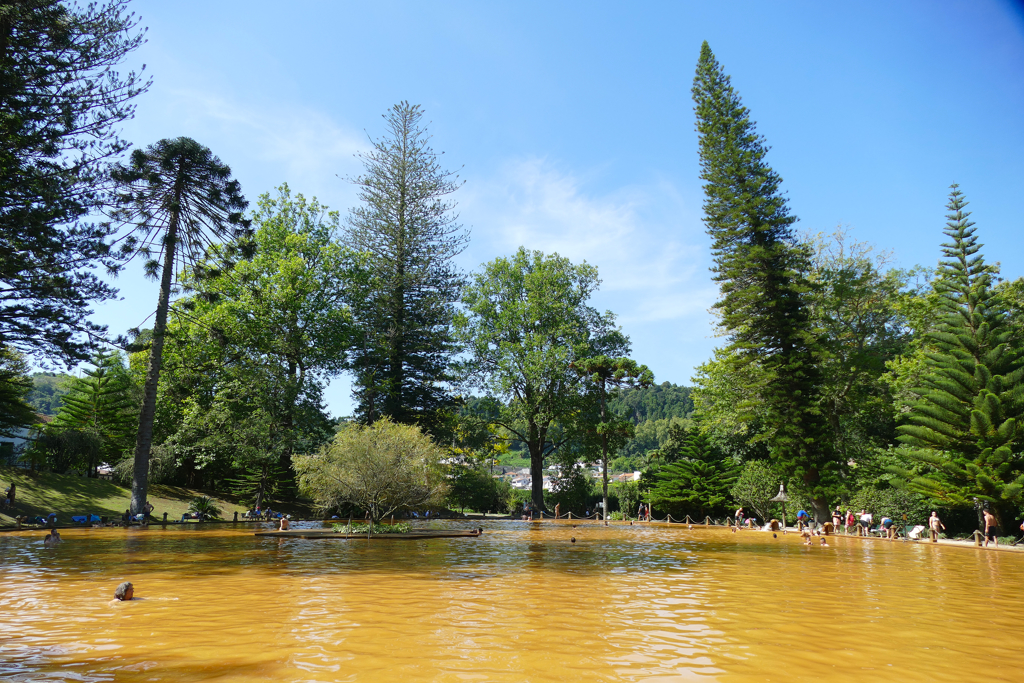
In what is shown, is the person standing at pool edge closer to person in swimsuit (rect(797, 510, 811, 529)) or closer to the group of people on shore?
the group of people on shore

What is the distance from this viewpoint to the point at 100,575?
11.7 metres

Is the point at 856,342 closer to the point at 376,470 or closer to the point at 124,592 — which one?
the point at 376,470

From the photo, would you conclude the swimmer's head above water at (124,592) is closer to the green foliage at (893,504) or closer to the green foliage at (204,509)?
the green foliage at (204,509)

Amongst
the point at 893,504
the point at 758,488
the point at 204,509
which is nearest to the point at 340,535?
the point at 204,509

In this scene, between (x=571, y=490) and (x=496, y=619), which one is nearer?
(x=496, y=619)

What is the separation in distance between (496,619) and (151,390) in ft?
83.1

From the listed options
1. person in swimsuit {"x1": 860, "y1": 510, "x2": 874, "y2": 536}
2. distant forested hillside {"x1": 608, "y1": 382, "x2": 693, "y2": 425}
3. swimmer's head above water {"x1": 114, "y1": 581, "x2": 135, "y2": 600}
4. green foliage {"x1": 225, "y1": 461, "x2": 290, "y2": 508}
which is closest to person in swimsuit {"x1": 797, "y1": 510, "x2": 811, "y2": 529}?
person in swimsuit {"x1": 860, "y1": 510, "x2": 874, "y2": 536}

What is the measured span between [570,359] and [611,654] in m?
36.7

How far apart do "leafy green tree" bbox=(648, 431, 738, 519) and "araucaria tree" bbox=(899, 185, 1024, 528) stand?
12.7m

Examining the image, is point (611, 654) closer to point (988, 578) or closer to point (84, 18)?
point (988, 578)

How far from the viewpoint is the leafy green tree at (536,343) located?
42.2m

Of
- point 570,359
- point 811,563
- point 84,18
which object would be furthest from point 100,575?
point 570,359

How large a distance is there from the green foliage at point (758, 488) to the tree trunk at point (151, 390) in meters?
29.9

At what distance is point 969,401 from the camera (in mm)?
23672
